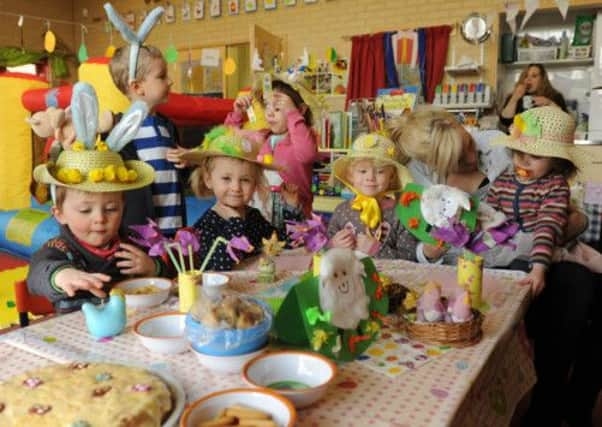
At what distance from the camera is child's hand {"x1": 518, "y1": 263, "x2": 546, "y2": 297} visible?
5.35 ft

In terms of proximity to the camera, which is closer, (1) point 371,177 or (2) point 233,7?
(1) point 371,177

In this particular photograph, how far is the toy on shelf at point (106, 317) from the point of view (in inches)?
45.8

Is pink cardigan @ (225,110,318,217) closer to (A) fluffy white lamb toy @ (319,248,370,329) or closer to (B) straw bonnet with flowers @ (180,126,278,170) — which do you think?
(B) straw bonnet with flowers @ (180,126,278,170)

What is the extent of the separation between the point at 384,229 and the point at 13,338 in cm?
128

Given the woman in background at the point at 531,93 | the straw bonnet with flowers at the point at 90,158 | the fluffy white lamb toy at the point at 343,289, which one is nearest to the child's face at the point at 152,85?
the straw bonnet with flowers at the point at 90,158

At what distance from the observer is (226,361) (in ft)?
3.20

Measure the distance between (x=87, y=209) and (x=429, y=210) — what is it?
36.8 inches

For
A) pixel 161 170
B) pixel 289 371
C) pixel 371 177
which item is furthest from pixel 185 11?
pixel 289 371

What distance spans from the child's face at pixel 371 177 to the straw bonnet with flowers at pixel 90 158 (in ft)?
2.69

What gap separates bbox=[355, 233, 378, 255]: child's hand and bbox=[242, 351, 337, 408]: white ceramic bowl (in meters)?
0.83

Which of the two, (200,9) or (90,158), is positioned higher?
(200,9)

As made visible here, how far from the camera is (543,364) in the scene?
1856 mm

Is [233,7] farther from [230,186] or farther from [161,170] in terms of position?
[230,186]

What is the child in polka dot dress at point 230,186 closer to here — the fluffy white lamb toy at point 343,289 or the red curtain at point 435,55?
the fluffy white lamb toy at point 343,289
